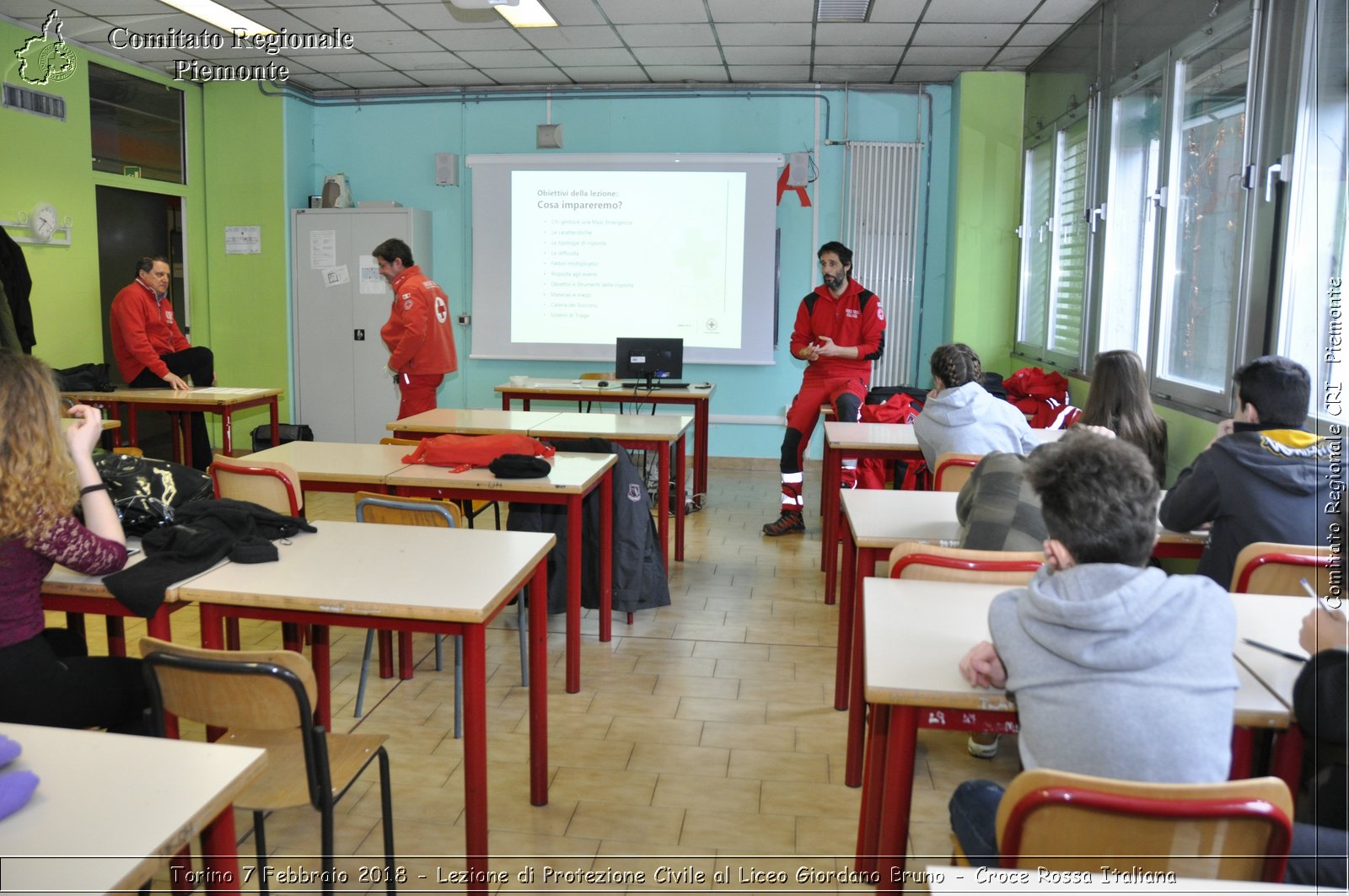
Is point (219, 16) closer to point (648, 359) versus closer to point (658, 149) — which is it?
point (658, 149)

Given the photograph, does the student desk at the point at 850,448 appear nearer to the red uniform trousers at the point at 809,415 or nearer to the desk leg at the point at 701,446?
the red uniform trousers at the point at 809,415

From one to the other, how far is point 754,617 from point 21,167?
5216 mm

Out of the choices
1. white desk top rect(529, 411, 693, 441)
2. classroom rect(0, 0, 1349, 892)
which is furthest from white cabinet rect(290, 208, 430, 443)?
white desk top rect(529, 411, 693, 441)

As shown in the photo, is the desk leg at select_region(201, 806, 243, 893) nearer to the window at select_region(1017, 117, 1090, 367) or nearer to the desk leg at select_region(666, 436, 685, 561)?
the desk leg at select_region(666, 436, 685, 561)

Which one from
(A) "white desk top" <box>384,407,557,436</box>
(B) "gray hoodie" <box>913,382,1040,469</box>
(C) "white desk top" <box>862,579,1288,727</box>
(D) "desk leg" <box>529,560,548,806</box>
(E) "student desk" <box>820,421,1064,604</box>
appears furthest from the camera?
(A) "white desk top" <box>384,407,557,436</box>

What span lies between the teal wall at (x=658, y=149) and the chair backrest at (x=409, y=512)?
4.76 m

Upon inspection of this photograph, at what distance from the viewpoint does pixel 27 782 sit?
1.22 metres

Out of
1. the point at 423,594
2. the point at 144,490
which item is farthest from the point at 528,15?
the point at 423,594

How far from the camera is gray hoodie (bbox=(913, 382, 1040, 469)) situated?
3.76 metres

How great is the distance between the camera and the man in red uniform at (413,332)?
562 centimetres

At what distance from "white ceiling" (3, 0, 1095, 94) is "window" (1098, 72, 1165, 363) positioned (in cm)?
88

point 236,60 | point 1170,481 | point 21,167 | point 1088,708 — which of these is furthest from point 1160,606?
point 236,60

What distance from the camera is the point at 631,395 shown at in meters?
5.98

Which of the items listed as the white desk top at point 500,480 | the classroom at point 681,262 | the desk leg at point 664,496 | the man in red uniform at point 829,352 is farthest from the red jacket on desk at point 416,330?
the white desk top at point 500,480
